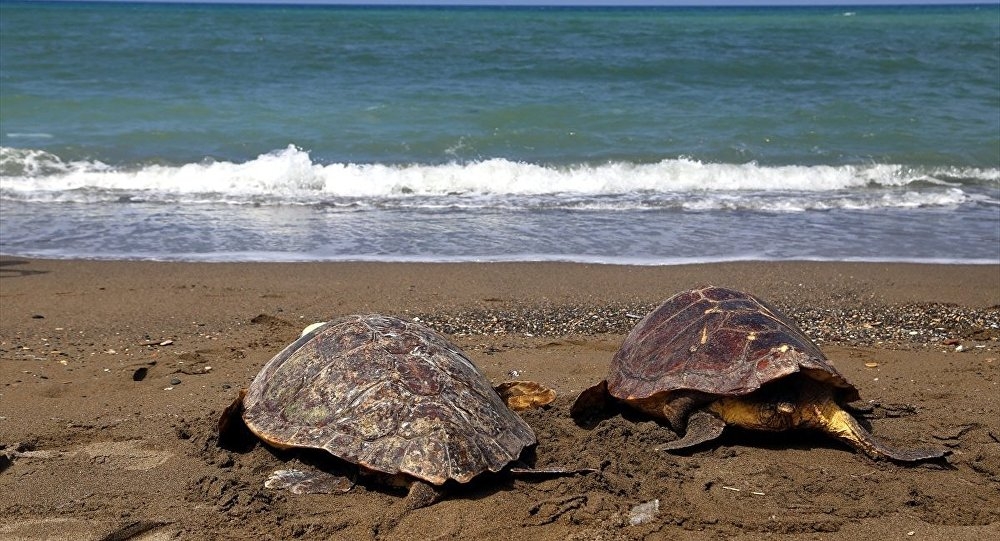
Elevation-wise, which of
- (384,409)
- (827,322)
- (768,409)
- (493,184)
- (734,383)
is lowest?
(827,322)

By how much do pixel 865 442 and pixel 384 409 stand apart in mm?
2298

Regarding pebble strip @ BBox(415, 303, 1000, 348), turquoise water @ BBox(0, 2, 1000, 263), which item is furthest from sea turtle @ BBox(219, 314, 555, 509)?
turquoise water @ BBox(0, 2, 1000, 263)

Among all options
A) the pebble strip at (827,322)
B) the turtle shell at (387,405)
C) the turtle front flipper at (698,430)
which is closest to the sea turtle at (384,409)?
the turtle shell at (387,405)

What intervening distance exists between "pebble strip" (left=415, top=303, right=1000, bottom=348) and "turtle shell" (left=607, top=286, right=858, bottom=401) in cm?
157

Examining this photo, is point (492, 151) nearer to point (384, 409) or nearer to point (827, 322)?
point (827, 322)

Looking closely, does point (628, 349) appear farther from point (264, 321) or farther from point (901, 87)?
point (901, 87)

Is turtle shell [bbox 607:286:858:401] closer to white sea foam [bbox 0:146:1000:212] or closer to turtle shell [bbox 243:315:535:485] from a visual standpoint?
turtle shell [bbox 243:315:535:485]

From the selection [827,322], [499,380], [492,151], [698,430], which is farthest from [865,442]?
[492,151]

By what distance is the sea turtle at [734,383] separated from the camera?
4.73 m

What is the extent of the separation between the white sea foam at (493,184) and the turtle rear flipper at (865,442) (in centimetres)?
717

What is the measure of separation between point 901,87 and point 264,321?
2021 centimetres

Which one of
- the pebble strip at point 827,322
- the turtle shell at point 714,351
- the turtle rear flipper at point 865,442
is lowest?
the pebble strip at point 827,322

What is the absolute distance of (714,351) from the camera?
4930mm

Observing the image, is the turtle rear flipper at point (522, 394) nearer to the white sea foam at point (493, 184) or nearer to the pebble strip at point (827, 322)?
the pebble strip at point (827, 322)
